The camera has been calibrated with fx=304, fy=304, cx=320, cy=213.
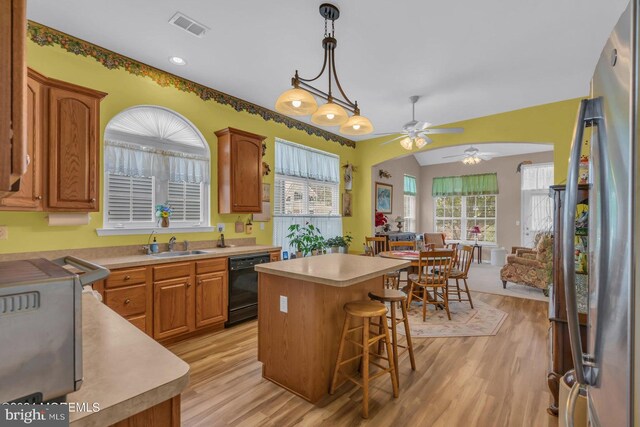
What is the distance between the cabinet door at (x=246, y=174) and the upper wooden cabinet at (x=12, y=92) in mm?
3481

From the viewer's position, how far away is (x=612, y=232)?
2.29ft

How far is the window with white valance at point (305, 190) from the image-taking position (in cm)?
511

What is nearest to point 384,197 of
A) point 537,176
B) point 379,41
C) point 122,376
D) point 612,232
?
point 537,176

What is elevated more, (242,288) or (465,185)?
(465,185)

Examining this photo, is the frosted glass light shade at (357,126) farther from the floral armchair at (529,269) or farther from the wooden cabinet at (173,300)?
the floral armchair at (529,269)

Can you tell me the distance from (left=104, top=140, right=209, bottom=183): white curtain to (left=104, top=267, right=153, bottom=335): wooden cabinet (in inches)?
46.2

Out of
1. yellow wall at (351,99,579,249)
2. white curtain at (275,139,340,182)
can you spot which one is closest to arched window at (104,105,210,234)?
white curtain at (275,139,340,182)

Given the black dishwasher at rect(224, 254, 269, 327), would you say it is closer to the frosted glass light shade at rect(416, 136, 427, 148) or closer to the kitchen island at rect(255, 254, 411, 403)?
the kitchen island at rect(255, 254, 411, 403)

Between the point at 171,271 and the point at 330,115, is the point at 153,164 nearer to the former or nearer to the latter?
the point at 171,271

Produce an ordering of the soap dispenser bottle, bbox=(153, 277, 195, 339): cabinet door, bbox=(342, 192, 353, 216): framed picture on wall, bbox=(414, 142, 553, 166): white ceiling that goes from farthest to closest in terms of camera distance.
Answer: bbox=(414, 142, 553, 166): white ceiling, bbox=(342, 192, 353, 216): framed picture on wall, the soap dispenser bottle, bbox=(153, 277, 195, 339): cabinet door

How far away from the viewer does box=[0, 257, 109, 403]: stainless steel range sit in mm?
593

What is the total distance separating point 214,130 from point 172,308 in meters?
2.32

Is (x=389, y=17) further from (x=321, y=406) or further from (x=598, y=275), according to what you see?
(x=321, y=406)

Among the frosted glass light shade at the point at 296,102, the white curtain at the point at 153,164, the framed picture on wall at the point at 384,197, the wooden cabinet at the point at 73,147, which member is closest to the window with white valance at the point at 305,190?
the white curtain at the point at 153,164
